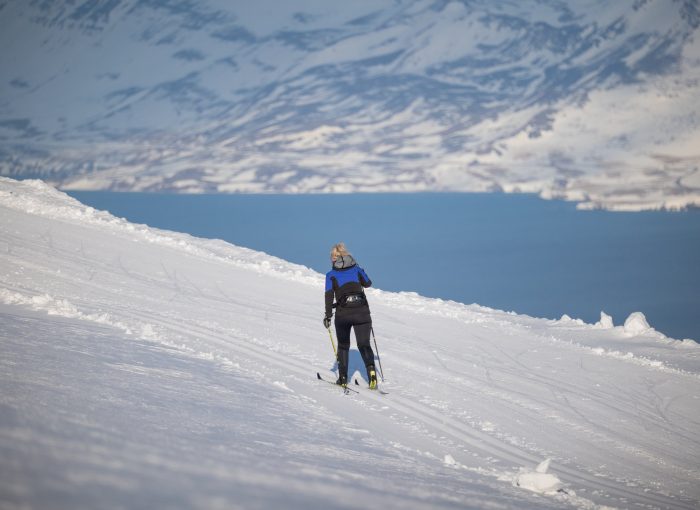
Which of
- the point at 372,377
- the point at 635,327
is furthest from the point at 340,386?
the point at 635,327

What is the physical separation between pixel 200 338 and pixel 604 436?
6.53 meters

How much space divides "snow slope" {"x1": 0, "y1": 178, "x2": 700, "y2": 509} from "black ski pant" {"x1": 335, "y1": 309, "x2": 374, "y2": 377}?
0.49 m

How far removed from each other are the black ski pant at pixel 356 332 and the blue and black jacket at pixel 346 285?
3.9 inches

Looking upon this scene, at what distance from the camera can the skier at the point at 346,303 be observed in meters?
11.3

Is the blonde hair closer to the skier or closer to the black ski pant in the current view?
the skier

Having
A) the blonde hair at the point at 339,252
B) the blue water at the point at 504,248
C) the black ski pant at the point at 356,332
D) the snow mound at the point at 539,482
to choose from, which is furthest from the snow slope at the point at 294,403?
the blue water at the point at 504,248

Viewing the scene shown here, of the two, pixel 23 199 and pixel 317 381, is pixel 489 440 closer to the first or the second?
pixel 317 381

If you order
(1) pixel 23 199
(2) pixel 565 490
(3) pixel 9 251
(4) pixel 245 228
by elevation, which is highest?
(4) pixel 245 228

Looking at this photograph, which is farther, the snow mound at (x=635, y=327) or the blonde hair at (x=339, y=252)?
the snow mound at (x=635, y=327)

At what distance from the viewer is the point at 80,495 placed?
216 inches

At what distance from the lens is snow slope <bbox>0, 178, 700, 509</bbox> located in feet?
20.9

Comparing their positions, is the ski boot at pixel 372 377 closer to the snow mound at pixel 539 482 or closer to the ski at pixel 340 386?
the ski at pixel 340 386

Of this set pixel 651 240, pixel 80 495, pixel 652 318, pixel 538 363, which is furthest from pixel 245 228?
pixel 80 495

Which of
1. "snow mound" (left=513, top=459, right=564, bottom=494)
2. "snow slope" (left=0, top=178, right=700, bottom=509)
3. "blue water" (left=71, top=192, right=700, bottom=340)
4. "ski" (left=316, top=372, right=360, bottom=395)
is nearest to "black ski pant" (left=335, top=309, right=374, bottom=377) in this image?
"ski" (left=316, top=372, right=360, bottom=395)
